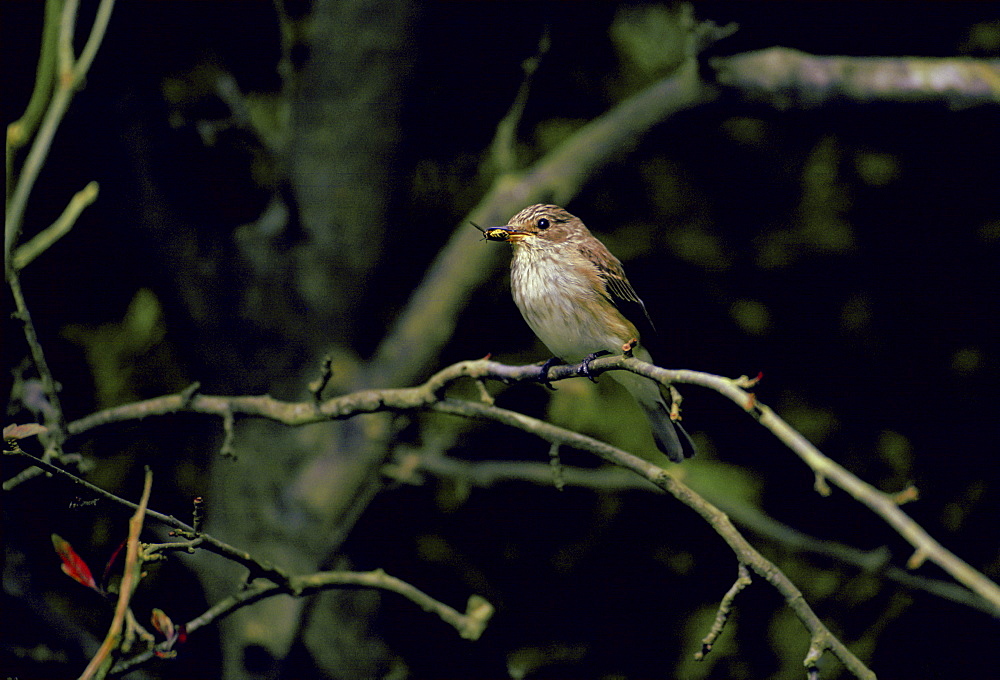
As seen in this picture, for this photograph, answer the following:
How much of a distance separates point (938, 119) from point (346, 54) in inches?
50.5

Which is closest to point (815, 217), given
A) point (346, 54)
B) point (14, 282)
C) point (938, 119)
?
point (938, 119)

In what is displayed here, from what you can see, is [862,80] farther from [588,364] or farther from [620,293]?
[588,364]

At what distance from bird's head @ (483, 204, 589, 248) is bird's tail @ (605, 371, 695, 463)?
224 mm

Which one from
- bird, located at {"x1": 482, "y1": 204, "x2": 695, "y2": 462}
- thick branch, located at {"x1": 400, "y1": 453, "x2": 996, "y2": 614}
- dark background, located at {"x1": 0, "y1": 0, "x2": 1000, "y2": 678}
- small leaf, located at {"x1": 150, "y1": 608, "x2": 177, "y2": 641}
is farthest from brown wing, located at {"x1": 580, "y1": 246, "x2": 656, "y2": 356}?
small leaf, located at {"x1": 150, "y1": 608, "x2": 177, "y2": 641}

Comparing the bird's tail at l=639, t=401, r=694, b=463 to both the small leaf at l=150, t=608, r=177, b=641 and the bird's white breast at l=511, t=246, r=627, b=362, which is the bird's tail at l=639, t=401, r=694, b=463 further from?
the small leaf at l=150, t=608, r=177, b=641

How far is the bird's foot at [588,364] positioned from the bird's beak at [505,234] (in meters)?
0.20

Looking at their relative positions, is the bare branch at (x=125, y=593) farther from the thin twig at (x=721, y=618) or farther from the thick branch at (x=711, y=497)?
the thick branch at (x=711, y=497)

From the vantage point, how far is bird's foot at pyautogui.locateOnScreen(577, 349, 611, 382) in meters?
0.95

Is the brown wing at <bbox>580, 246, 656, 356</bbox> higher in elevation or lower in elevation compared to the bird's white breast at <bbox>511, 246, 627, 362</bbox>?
higher

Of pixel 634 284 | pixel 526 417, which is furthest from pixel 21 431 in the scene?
pixel 634 284

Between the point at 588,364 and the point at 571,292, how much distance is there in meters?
0.12

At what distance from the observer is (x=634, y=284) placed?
4.71 feet

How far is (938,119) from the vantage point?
150cm

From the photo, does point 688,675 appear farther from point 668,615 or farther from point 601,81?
point 601,81
